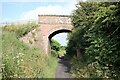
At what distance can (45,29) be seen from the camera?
19125 millimetres

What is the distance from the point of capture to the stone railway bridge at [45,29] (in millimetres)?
18547

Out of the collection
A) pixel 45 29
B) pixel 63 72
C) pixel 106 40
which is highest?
pixel 45 29

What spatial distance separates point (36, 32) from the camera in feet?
61.7

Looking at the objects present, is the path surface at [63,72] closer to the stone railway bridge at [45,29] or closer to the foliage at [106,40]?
the foliage at [106,40]

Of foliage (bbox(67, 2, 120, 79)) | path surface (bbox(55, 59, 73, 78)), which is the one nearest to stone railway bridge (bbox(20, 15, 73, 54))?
path surface (bbox(55, 59, 73, 78))

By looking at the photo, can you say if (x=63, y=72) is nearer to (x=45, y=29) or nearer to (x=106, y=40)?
(x=106, y=40)

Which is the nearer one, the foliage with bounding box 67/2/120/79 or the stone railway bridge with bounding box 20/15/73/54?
the foliage with bounding box 67/2/120/79

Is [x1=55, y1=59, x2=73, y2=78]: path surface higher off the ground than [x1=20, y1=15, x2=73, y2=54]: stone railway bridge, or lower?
lower

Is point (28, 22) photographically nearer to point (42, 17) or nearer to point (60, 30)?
point (42, 17)

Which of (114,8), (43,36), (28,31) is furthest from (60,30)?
(114,8)

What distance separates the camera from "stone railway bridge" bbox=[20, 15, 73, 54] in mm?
18547

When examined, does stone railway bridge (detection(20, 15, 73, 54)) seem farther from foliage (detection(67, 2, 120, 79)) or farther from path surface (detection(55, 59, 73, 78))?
foliage (detection(67, 2, 120, 79))

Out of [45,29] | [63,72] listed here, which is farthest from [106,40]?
[45,29]

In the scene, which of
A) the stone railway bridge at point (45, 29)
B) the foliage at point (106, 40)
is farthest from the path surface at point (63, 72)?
the stone railway bridge at point (45, 29)
